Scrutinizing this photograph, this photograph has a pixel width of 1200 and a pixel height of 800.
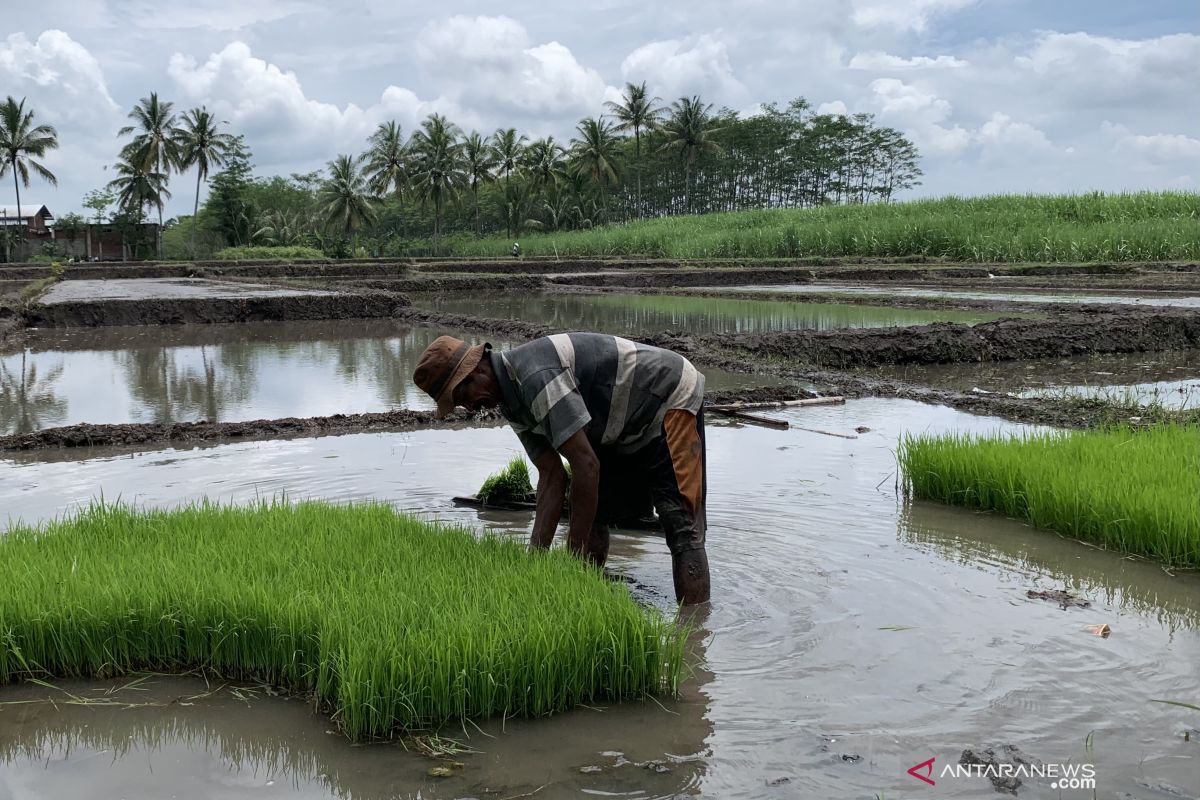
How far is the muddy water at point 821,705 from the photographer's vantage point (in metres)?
2.59

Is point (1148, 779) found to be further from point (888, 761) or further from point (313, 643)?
point (313, 643)

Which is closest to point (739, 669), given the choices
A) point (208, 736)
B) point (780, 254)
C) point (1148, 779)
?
point (1148, 779)

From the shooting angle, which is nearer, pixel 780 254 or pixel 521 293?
pixel 521 293

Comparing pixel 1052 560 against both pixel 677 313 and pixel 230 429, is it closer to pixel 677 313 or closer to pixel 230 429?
pixel 230 429

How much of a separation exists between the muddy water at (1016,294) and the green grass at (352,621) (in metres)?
13.9

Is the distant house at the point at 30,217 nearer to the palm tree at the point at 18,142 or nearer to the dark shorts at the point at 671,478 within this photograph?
the palm tree at the point at 18,142

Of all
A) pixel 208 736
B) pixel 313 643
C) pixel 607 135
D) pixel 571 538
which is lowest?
pixel 208 736

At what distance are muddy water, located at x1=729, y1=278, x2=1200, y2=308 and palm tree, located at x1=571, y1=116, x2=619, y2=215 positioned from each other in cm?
3200

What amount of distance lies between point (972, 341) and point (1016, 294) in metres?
7.94

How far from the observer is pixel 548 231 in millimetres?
57875

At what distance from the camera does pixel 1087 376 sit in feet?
31.4

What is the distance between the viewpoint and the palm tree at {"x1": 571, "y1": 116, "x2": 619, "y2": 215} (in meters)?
53.1

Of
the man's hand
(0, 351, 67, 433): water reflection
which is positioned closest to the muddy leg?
the man's hand

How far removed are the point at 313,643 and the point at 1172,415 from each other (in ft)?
19.4
